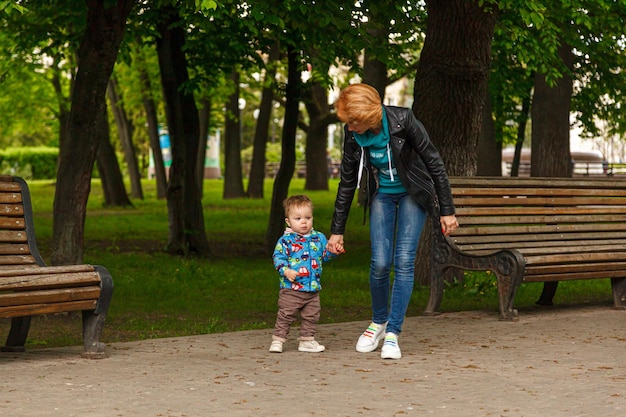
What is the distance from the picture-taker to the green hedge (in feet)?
209

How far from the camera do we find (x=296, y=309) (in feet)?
25.7

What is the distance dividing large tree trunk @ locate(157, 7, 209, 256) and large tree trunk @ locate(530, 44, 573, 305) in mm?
6893

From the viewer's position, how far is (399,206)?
7918mm

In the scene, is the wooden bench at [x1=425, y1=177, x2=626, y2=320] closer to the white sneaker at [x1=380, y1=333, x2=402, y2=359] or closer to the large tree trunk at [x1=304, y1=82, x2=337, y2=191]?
the white sneaker at [x1=380, y1=333, x2=402, y2=359]

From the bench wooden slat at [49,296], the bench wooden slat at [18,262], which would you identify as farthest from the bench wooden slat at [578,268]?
the bench wooden slat at [18,262]

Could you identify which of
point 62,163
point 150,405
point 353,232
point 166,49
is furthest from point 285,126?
point 150,405

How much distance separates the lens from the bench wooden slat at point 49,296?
6.99 metres

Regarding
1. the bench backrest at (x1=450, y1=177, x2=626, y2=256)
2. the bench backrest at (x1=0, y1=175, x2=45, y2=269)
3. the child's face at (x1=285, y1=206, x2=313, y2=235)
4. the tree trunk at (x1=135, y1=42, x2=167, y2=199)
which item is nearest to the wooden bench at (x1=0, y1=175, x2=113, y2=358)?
the bench backrest at (x1=0, y1=175, x2=45, y2=269)

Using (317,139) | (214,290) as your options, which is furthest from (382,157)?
(317,139)

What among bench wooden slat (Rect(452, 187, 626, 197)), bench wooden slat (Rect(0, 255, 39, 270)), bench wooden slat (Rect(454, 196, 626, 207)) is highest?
bench wooden slat (Rect(452, 187, 626, 197))

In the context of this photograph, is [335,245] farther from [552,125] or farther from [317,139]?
[317,139]

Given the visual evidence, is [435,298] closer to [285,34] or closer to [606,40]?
[285,34]

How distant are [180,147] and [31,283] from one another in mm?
10798

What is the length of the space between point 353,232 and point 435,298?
13.2 metres
